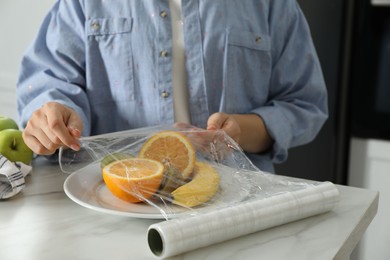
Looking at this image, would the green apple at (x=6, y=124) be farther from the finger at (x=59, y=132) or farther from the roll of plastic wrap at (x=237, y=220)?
the roll of plastic wrap at (x=237, y=220)

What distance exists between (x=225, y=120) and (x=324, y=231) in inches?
11.3

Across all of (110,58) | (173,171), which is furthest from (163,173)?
(110,58)

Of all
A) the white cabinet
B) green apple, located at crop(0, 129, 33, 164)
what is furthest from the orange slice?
the white cabinet

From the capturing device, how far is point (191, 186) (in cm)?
73

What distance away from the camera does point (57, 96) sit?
1012mm

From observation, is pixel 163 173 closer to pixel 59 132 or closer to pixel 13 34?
pixel 59 132

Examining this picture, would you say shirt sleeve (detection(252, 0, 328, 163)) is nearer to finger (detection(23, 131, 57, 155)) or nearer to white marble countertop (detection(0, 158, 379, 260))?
white marble countertop (detection(0, 158, 379, 260))

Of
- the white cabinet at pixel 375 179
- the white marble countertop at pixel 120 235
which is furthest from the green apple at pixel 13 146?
the white cabinet at pixel 375 179

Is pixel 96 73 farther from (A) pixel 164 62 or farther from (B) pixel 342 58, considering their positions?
(B) pixel 342 58

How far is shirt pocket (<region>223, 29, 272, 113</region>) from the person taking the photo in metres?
1.07

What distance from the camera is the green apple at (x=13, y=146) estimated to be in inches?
34.9

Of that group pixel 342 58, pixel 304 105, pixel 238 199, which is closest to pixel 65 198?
pixel 238 199

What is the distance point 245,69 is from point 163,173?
403mm

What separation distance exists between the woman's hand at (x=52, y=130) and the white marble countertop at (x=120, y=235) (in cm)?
7
